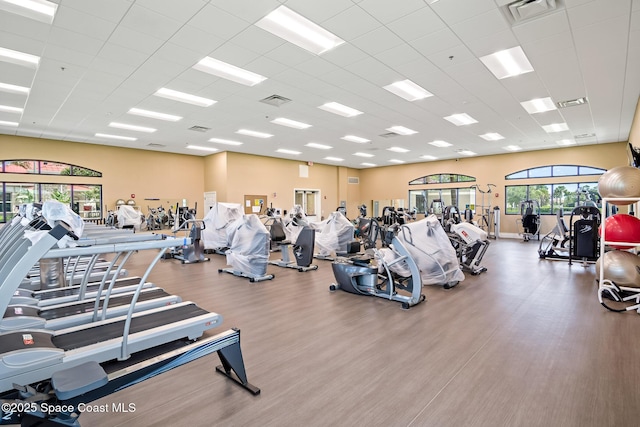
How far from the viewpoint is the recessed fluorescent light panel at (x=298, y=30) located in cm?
393

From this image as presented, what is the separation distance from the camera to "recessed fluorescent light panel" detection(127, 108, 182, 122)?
746 cm

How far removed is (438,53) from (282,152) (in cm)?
882

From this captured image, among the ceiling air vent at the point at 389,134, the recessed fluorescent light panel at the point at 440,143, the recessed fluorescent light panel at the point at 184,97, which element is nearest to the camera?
the recessed fluorescent light panel at the point at 184,97

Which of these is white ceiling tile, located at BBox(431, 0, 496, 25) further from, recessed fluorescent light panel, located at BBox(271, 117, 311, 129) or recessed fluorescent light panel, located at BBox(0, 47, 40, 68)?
recessed fluorescent light panel, located at BBox(0, 47, 40, 68)

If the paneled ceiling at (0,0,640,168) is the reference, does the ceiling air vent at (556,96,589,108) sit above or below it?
below

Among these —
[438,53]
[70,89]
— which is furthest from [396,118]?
[70,89]

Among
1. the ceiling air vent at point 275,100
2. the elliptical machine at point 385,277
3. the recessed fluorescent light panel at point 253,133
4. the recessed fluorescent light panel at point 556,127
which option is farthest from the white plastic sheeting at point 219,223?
the recessed fluorescent light panel at point 556,127

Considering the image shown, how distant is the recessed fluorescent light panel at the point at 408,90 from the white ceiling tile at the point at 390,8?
2108 millimetres

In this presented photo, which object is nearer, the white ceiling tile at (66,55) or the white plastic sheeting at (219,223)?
the white ceiling tile at (66,55)

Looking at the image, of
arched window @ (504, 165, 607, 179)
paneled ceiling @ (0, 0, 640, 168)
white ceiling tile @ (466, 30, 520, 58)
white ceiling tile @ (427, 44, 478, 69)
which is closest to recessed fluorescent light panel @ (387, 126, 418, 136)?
paneled ceiling @ (0, 0, 640, 168)

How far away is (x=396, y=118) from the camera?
26.7 feet

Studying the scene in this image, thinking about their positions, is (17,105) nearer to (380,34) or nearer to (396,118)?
(380,34)

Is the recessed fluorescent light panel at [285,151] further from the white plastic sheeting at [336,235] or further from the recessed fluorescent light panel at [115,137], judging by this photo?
the white plastic sheeting at [336,235]

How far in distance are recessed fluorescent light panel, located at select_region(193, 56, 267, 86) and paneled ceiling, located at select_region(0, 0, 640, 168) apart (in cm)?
17
